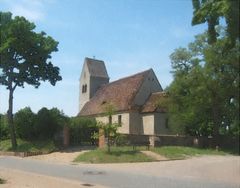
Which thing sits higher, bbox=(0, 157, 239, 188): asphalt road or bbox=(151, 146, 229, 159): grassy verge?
bbox=(151, 146, 229, 159): grassy verge

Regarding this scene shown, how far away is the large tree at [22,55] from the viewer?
40469mm

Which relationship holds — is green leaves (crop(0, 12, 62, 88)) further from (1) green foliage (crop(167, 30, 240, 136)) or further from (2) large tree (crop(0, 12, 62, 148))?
(1) green foliage (crop(167, 30, 240, 136))

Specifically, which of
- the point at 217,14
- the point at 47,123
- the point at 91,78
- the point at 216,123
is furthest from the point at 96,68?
the point at 217,14

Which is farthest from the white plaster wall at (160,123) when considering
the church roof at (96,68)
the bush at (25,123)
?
the church roof at (96,68)

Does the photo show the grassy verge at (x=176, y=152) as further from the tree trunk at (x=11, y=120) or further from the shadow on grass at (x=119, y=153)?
the tree trunk at (x=11, y=120)

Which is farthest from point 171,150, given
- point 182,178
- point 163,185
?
point 163,185

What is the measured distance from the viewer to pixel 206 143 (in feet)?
153

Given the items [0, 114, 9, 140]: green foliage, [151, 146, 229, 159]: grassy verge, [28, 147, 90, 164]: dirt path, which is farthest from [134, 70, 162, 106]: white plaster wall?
[28, 147, 90, 164]: dirt path

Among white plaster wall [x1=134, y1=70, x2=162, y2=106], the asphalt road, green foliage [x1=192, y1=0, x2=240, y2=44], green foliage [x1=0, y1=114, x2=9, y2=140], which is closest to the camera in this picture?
green foliage [x1=192, y1=0, x2=240, y2=44]

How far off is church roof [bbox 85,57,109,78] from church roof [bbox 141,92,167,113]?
16.6 meters

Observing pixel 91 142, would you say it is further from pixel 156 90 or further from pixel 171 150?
pixel 156 90

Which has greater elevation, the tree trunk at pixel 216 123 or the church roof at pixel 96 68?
the church roof at pixel 96 68

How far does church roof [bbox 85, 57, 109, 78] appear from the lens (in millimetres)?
68250

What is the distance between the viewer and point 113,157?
31.5m
